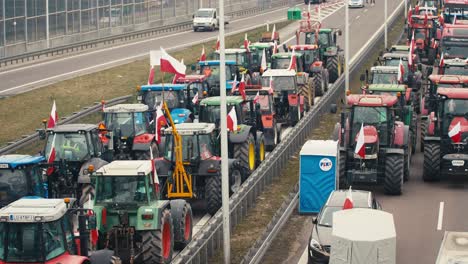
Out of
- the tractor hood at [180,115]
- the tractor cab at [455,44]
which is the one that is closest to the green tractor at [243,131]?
the tractor hood at [180,115]

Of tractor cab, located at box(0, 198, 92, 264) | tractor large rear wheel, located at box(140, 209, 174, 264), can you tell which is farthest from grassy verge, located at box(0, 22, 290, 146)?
tractor cab, located at box(0, 198, 92, 264)

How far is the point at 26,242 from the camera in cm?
2056

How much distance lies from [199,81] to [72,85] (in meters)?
14.9

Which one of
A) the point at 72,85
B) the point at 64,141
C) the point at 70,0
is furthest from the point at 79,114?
the point at 70,0

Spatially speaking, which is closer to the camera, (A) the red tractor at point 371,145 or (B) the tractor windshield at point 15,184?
(B) the tractor windshield at point 15,184

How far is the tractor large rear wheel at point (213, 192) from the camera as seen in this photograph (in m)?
30.6

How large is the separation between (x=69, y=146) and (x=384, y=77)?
65.7 feet

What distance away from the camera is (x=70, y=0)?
3029 inches

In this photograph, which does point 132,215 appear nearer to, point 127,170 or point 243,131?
point 127,170

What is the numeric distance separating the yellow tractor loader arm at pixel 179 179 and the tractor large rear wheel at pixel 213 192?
484 millimetres

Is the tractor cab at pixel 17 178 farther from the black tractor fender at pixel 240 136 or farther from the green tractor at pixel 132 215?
the black tractor fender at pixel 240 136

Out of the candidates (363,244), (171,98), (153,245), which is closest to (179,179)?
(153,245)

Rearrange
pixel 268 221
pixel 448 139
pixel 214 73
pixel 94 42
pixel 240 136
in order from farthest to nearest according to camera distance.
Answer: pixel 94 42, pixel 214 73, pixel 448 139, pixel 240 136, pixel 268 221

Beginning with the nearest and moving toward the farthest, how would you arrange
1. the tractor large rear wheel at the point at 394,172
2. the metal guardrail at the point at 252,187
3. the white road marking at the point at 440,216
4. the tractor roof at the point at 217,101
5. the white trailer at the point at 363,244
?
the white trailer at the point at 363,244 → the metal guardrail at the point at 252,187 → the white road marking at the point at 440,216 → the tractor large rear wheel at the point at 394,172 → the tractor roof at the point at 217,101
